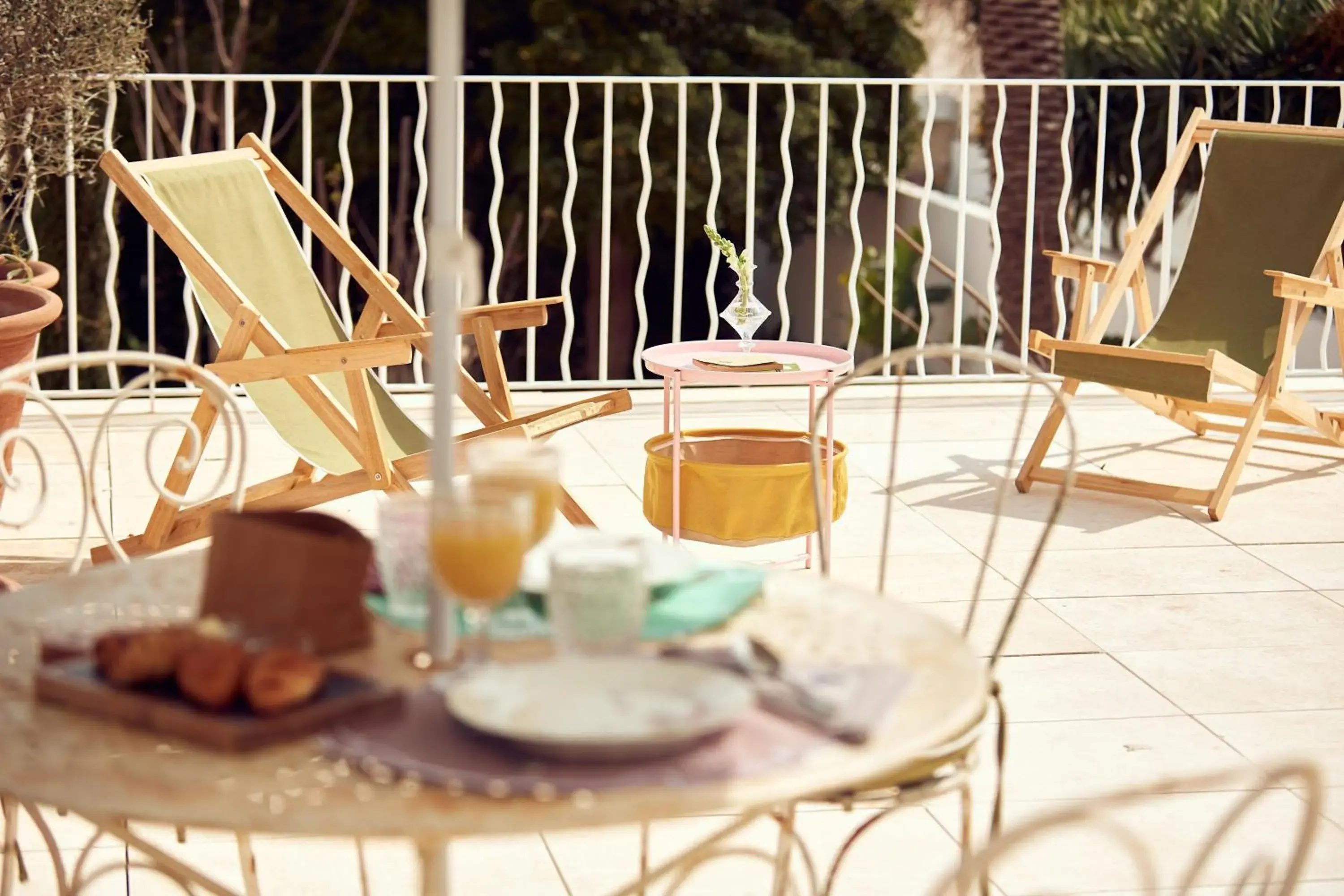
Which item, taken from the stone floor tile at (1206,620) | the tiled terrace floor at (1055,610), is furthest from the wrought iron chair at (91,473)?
the stone floor tile at (1206,620)

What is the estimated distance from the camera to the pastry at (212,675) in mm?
1478

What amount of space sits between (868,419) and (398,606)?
4.01 metres

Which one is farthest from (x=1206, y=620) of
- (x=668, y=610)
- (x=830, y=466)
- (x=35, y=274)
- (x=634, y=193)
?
(x=634, y=193)

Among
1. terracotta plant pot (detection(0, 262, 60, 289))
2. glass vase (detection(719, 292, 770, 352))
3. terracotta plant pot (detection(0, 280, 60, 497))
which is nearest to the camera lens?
terracotta plant pot (detection(0, 280, 60, 497))

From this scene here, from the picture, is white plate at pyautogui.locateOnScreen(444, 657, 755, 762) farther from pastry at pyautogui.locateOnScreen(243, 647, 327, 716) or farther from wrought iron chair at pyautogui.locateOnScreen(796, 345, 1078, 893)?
wrought iron chair at pyautogui.locateOnScreen(796, 345, 1078, 893)

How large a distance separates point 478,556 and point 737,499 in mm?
2420

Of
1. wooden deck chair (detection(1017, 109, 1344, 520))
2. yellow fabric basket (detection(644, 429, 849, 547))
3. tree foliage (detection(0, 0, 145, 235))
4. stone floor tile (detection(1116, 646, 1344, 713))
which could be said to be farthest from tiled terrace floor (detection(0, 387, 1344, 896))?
tree foliage (detection(0, 0, 145, 235))

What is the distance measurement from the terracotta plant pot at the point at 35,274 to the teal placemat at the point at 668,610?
2.86 metres

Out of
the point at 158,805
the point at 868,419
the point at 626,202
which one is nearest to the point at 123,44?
the point at 868,419

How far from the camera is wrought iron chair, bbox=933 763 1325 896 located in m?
1.31

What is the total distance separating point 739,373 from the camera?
3.89 metres

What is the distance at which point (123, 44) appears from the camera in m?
4.77

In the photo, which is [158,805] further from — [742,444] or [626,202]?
[626,202]

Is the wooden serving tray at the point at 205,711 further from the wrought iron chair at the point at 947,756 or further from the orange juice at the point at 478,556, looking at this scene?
the wrought iron chair at the point at 947,756
